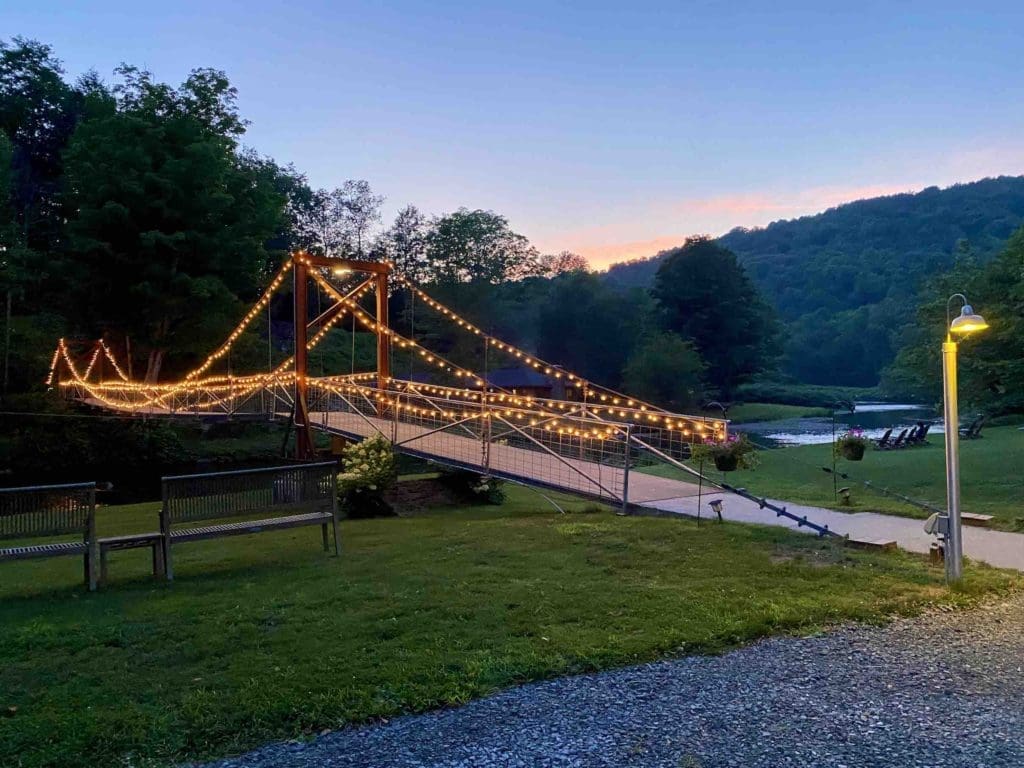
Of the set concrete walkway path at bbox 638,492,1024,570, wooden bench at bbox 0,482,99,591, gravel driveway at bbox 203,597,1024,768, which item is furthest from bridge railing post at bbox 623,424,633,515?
wooden bench at bbox 0,482,99,591

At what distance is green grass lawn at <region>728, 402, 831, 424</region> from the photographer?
37531 mm

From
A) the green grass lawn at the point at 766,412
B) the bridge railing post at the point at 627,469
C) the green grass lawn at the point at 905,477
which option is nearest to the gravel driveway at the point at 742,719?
the bridge railing post at the point at 627,469

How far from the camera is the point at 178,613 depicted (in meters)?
4.03

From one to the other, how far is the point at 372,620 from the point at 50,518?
2598 millimetres

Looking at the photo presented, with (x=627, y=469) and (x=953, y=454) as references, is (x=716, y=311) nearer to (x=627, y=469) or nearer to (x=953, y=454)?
(x=627, y=469)

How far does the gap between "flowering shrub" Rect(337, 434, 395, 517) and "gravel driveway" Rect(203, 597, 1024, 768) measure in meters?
5.90

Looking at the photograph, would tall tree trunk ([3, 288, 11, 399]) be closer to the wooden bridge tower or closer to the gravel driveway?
the wooden bridge tower

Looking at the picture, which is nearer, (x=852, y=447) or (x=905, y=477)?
(x=852, y=447)

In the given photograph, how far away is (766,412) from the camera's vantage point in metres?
39.5

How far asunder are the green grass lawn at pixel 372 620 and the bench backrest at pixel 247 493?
0.44m

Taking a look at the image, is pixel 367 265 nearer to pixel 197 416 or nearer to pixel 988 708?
pixel 197 416

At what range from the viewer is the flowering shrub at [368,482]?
855 cm

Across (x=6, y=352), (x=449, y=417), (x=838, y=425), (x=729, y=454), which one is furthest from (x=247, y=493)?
(x=838, y=425)

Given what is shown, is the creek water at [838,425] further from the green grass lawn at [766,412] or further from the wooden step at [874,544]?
the wooden step at [874,544]
